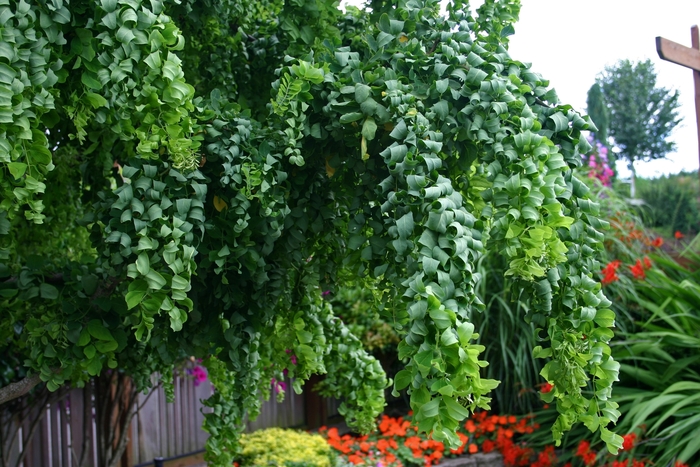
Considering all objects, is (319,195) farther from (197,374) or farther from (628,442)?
(197,374)

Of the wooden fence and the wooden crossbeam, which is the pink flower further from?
the wooden crossbeam

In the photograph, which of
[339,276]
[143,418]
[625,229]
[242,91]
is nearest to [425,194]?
[339,276]

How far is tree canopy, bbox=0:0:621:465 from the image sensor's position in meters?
1.29

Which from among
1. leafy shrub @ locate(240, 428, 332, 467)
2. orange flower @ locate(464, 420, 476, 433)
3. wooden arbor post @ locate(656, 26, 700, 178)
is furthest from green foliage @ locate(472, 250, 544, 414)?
wooden arbor post @ locate(656, 26, 700, 178)

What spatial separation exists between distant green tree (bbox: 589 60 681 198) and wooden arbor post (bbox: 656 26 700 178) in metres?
21.8

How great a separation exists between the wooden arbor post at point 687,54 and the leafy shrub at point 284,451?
2.94m

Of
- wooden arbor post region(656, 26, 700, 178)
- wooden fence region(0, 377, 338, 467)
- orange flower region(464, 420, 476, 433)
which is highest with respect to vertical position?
wooden arbor post region(656, 26, 700, 178)

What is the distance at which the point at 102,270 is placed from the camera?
70.5 inches

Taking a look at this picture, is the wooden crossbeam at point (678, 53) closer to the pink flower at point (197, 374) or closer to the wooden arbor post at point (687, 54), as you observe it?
the wooden arbor post at point (687, 54)

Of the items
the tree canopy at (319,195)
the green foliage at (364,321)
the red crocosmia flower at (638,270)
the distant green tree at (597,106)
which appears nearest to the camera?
the tree canopy at (319,195)

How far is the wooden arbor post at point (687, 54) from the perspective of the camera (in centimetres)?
371

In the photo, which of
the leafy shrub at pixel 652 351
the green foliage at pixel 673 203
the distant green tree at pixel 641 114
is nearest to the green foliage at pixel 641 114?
the distant green tree at pixel 641 114

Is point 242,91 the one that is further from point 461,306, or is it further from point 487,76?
point 461,306

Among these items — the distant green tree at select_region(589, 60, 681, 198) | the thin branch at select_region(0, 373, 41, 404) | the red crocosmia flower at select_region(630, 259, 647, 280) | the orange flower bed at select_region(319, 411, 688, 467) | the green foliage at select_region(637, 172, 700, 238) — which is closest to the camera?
the thin branch at select_region(0, 373, 41, 404)
